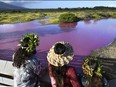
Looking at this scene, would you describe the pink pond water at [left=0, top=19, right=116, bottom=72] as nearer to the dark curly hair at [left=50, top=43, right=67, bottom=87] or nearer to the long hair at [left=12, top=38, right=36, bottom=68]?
the long hair at [left=12, top=38, right=36, bottom=68]

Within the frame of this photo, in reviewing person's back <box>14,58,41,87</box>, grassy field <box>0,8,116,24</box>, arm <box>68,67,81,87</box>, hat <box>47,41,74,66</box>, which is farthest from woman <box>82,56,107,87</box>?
grassy field <box>0,8,116,24</box>

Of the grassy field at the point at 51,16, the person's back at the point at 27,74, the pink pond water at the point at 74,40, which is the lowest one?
the grassy field at the point at 51,16

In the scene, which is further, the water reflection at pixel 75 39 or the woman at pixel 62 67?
the water reflection at pixel 75 39

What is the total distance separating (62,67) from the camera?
4.66m

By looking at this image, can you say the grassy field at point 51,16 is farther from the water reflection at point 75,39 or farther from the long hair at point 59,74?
the long hair at point 59,74

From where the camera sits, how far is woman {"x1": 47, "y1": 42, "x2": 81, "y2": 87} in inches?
181

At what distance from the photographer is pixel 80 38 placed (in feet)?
52.9

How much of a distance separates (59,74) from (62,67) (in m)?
0.13

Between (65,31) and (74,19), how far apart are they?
565 cm

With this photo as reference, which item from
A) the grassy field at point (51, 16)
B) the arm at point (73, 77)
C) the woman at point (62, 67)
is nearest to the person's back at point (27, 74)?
the woman at point (62, 67)

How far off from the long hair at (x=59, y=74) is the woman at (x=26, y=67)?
0.58m

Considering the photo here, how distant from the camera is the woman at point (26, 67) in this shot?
523cm

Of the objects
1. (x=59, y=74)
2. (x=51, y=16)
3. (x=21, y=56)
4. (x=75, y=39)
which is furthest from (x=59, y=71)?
(x=51, y=16)

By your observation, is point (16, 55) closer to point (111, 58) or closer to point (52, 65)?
point (52, 65)
